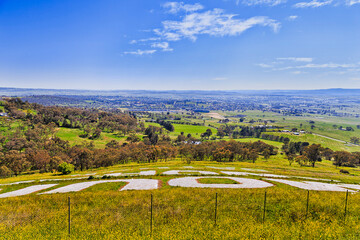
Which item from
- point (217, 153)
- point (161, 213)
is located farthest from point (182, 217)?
point (217, 153)

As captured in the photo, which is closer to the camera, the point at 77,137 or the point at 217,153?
the point at 217,153

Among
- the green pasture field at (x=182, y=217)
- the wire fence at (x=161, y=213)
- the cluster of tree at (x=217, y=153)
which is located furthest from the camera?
the cluster of tree at (x=217, y=153)

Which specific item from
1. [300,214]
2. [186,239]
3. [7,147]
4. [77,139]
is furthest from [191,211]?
[77,139]

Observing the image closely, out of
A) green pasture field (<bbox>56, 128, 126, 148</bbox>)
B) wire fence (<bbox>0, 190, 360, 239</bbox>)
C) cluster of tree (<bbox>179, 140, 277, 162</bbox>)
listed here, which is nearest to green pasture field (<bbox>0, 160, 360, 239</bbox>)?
wire fence (<bbox>0, 190, 360, 239</bbox>)

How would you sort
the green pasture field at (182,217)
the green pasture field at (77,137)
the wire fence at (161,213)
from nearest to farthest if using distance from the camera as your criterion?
1. the green pasture field at (182,217)
2. the wire fence at (161,213)
3. the green pasture field at (77,137)

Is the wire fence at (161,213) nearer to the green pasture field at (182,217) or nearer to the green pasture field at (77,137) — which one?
the green pasture field at (182,217)

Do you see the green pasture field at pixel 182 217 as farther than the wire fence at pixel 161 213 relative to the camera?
No

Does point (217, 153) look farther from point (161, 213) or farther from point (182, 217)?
point (182, 217)

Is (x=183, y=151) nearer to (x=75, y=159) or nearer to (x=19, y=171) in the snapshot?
(x=75, y=159)

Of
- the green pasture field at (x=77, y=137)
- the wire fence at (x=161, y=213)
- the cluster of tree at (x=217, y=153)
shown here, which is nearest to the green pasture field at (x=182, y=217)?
the wire fence at (x=161, y=213)
